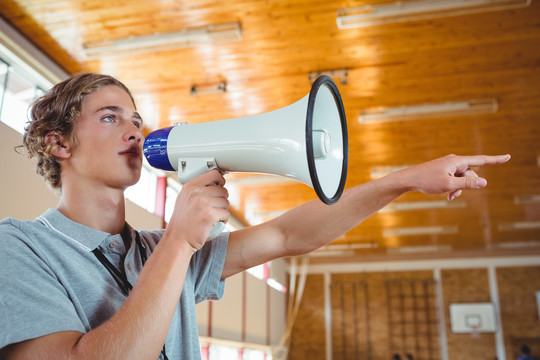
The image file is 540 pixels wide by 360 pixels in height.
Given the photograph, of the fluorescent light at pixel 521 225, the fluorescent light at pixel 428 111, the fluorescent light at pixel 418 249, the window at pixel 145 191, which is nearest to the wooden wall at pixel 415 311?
the fluorescent light at pixel 418 249

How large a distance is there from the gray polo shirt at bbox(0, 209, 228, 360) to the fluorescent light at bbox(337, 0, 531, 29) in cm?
332

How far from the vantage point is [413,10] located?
4027 mm

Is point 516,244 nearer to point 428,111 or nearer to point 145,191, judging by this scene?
point 428,111

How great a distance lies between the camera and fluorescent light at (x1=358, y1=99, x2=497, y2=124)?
18.5 ft

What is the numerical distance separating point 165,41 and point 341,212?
3.50 metres

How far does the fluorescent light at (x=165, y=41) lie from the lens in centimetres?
428

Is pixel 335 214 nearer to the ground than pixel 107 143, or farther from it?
nearer to the ground

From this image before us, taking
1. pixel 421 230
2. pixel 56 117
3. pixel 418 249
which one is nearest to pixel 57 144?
pixel 56 117

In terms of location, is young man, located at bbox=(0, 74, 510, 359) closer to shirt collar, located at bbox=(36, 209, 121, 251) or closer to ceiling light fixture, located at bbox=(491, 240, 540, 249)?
shirt collar, located at bbox=(36, 209, 121, 251)

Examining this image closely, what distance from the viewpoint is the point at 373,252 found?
1273 centimetres

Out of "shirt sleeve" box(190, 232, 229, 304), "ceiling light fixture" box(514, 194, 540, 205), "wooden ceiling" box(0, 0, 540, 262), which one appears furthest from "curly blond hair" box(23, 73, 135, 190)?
"ceiling light fixture" box(514, 194, 540, 205)

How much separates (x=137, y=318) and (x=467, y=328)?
12.5m

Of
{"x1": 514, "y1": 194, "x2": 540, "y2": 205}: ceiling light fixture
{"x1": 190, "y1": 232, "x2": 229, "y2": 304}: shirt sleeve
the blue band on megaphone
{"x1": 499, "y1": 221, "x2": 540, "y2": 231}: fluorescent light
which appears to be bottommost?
{"x1": 190, "y1": 232, "x2": 229, "y2": 304}: shirt sleeve

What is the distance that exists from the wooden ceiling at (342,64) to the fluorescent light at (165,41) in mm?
59
